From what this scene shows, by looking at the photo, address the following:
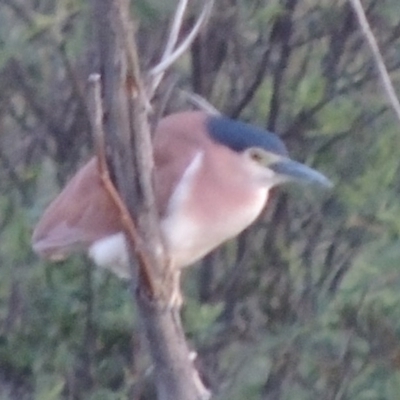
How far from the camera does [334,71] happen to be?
11.5ft

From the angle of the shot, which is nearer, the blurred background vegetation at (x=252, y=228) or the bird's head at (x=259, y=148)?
the bird's head at (x=259, y=148)

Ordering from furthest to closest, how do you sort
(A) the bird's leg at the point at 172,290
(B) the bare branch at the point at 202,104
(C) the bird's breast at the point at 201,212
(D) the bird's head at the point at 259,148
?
(B) the bare branch at the point at 202,104 → (D) the bird's head at the point at 259,148 → (C) the bird's breast at the point at 201,212 → (A) the bird's leg at the point at 172,290

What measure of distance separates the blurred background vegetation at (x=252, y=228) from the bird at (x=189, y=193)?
55cm

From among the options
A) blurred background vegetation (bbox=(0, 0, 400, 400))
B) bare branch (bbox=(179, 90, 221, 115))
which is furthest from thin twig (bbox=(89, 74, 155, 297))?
blurred background vegetation (bbox=(0, 0, 400, 400))

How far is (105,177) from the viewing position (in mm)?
1814

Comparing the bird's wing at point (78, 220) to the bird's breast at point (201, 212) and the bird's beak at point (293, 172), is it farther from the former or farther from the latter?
the bird's beak at point (293, 172)

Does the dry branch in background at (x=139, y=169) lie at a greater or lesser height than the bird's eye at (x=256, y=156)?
greater

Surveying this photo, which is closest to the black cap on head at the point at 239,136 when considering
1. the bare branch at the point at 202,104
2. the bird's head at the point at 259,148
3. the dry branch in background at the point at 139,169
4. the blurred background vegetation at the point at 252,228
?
the bird's head at the point at 259,148

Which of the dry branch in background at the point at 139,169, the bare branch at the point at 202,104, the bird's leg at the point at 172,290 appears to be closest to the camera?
the dry branch in background at the point at 139,169

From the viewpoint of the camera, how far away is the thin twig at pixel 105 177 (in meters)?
1.72

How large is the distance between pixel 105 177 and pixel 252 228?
192 cm

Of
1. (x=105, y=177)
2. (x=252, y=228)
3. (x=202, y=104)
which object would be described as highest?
(x=105, y=177)

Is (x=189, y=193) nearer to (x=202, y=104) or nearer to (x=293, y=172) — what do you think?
(x=293, y=172)

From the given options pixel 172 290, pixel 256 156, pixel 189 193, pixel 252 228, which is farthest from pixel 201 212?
pixel 252 228
